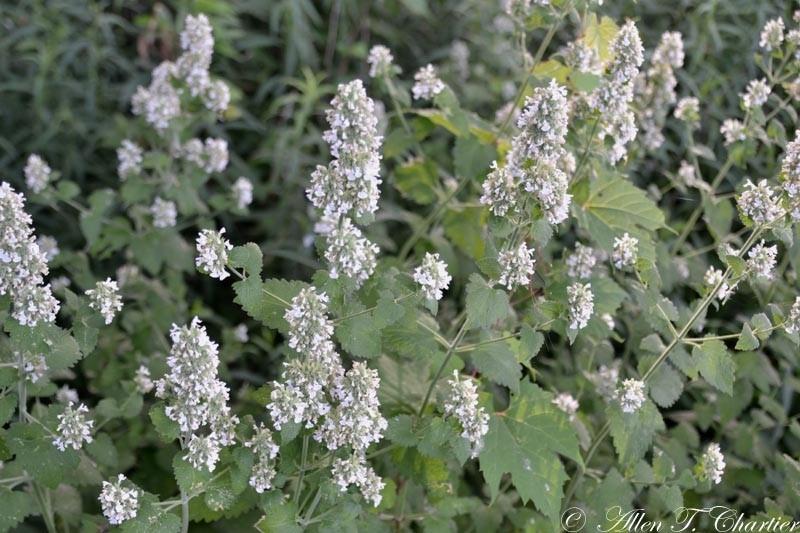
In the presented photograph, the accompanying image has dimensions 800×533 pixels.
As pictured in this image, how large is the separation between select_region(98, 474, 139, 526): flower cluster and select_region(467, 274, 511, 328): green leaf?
995 mm

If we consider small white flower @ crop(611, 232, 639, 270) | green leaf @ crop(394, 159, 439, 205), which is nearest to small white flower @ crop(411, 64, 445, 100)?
green leaf @ crop(394, 159, 439, 205)

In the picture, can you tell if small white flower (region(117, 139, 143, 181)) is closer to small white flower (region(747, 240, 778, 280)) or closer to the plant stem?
the plant stem

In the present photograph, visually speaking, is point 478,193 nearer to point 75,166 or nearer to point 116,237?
point 116,237

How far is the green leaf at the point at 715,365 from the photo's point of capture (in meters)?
2.79

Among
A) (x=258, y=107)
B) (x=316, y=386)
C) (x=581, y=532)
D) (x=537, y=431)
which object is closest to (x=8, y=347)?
(x=316, y=386)

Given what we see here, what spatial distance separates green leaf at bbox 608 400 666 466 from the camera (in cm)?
287

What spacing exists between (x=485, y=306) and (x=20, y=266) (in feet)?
3.98

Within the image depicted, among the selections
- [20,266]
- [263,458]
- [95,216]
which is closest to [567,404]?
[263,458]

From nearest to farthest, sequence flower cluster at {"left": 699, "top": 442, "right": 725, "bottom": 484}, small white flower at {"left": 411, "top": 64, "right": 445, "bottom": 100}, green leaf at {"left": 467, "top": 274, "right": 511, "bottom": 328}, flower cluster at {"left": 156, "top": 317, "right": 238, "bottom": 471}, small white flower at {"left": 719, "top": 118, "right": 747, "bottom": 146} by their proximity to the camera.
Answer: flower cluster at {"left": 156, "top": 317, "right": 238, "bottom": 471}, green leaf at {"left": 467, "top": 274, "right": 511, "bottom": 328}, flower cluster at {"left": 699, "top": 442, "right": 725, "bottom": 484}, small white flower at {"left": 411, "top": 64, "right": 445, "bottom": 100}, small white flower at {"left": 719, "top": 118, "right": 747, "bottom": 146}

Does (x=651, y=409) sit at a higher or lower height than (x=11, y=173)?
higher

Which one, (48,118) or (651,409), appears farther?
(48,118)

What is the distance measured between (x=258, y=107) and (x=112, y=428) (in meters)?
2.43

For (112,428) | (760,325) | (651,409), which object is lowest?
(112,428)

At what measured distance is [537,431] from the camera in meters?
2.86
